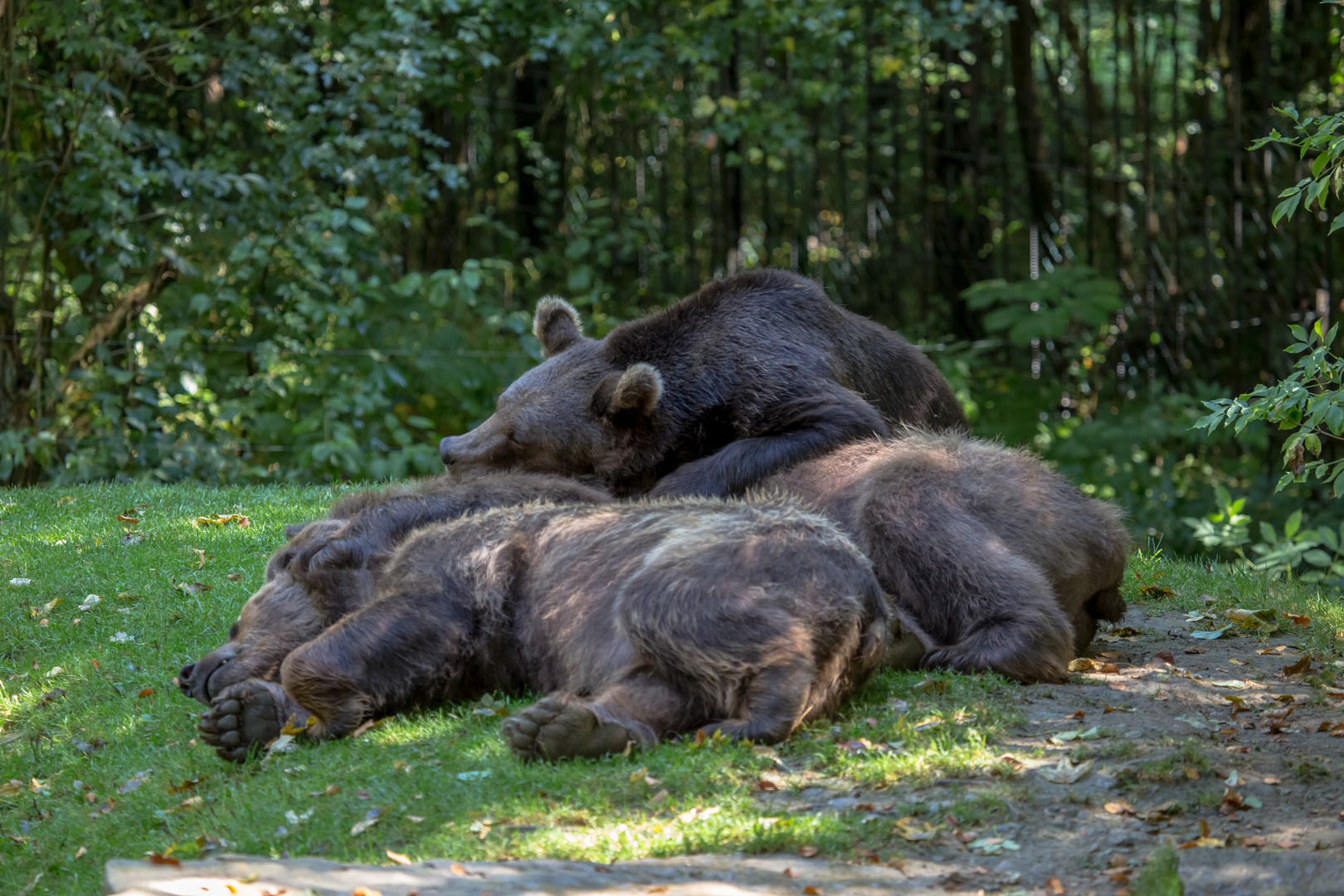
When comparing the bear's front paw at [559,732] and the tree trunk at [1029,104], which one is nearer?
the bear's front paw at [559,732]

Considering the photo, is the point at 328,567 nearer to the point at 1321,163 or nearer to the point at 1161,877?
the point at 1161,877

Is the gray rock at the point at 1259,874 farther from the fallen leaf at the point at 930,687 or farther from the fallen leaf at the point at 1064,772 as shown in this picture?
the fallen leaf at the point at 930,687

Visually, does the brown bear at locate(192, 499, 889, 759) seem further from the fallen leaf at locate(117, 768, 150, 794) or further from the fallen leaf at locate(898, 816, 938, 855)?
the fallen leaf at locate(898, 816, 938, 855)

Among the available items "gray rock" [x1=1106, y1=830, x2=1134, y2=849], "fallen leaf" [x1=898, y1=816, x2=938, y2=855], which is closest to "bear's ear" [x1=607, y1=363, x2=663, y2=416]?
"fallen leaf" [x1=898, y1=816, x2=938, y2=855]

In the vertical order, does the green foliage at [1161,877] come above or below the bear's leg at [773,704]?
below

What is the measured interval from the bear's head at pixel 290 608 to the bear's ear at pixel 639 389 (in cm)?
184

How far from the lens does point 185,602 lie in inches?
253

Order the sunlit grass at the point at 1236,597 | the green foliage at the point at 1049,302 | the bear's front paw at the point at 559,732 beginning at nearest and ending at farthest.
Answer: the bear's front paw at the point at 559,732, the sunlit grass at the point at 1236,597, the green foliage at the point at 1049,302

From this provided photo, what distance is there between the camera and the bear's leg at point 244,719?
458 centimetres

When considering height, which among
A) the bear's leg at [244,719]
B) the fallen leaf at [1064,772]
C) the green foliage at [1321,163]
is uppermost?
the green foliage at [1321,163]

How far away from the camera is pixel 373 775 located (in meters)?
4.30

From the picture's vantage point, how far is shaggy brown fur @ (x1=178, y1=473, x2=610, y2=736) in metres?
4.98

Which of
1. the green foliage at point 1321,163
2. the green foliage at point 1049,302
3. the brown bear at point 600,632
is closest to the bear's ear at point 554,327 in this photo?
the brown bear at point 600,632

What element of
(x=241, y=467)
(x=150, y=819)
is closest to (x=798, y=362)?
(x=150, y=819)
